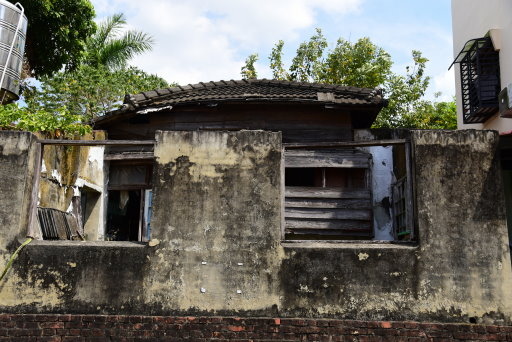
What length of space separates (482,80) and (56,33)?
10.8 metres

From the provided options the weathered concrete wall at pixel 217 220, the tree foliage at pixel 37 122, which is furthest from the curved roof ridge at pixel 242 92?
the weathered concrete wall at pixel 217 220

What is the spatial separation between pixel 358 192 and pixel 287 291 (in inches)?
194

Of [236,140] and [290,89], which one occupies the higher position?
[290,89]

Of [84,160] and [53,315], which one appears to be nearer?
[53,315]

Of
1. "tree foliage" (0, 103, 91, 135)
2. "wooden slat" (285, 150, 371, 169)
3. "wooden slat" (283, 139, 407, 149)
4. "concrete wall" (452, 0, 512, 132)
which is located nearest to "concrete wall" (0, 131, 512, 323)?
"wooden slat" (283, 139, 407, 149)

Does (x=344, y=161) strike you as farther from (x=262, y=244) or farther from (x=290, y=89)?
(x=262, y=244)

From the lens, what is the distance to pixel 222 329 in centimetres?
515

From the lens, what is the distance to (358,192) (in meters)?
9.79

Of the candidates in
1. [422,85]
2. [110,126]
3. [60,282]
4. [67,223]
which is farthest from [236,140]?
[422,85]

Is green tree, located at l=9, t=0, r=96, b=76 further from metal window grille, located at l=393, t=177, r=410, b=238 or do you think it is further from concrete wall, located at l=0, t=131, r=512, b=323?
metal window grille, located at l=393, t=177, r=410, b=238

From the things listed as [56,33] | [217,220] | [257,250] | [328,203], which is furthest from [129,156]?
[257,250]

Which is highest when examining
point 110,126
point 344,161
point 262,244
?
point 110,126

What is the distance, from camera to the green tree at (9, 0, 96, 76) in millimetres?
13117

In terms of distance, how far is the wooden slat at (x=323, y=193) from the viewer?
9.71 meters
